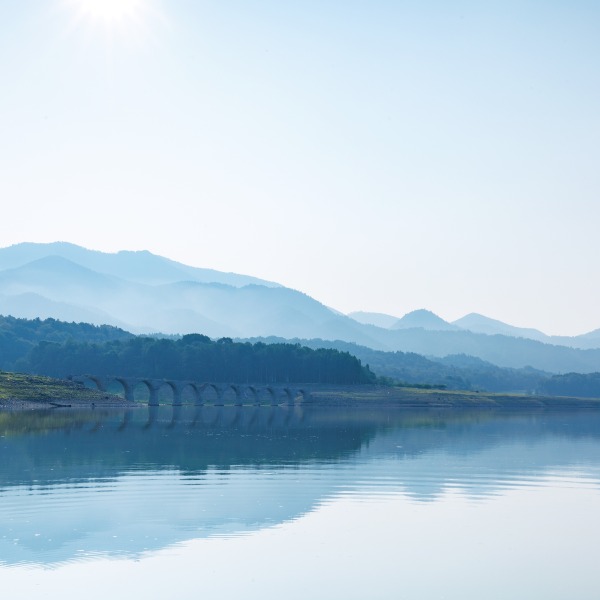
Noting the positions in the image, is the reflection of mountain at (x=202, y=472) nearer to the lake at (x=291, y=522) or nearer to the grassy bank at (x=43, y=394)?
the lake at (x=291, y=522)

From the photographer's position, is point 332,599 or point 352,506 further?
point 352,506

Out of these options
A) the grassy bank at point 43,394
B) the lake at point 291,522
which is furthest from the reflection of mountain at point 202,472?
the grassy bank at point 43,394

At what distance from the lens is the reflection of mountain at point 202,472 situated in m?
38.6

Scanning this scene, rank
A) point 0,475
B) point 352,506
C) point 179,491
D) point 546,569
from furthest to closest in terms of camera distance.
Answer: point 0,475 < point 179,491 < point 352,506 < point 546,569

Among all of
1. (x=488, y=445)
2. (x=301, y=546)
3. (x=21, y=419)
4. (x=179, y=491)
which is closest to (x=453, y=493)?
(x=179, y=491)

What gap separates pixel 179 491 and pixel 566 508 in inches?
833

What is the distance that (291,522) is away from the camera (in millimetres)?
41000

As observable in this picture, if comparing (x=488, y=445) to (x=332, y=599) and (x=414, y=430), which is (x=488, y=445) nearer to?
(x=414, y=430)

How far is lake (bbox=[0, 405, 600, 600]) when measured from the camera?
30281mm

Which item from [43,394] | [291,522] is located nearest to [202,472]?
[291,522]

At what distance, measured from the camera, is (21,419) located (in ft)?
352

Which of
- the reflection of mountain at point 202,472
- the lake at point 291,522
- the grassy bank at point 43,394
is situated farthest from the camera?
the grassy bank at point 43,394

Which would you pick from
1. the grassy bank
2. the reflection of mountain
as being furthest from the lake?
the grassy bank

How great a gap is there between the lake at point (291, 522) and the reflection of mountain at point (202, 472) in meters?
0.16
